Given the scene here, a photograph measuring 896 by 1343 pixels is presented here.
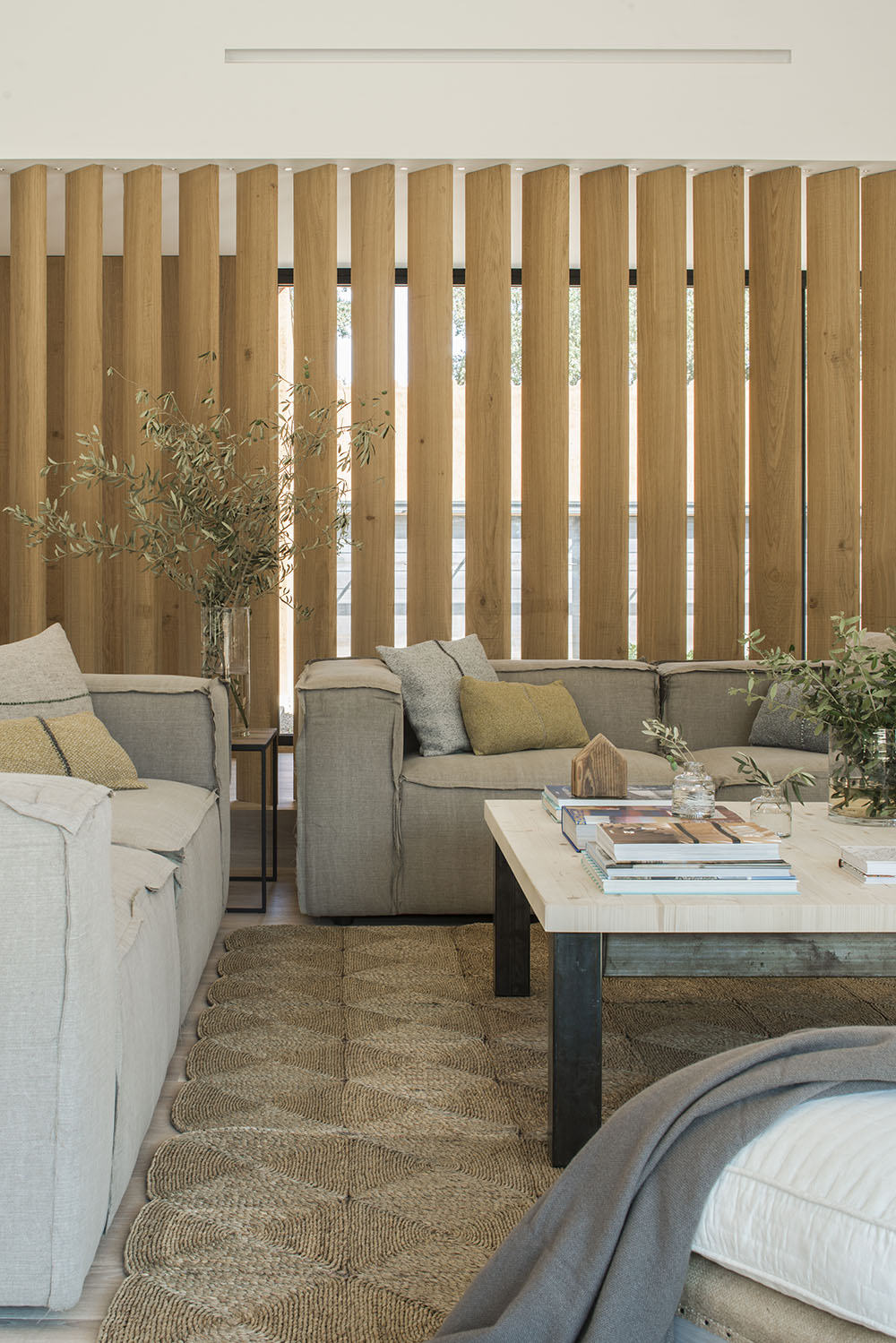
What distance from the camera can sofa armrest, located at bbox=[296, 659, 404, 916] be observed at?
3.26m

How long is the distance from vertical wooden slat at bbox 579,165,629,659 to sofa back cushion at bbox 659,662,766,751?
1.68 feet


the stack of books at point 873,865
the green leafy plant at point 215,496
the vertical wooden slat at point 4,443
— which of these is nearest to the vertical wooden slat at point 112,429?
the green leafy plant at point 215,496

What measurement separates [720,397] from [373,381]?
4.47ft

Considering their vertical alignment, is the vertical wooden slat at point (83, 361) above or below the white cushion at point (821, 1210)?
above

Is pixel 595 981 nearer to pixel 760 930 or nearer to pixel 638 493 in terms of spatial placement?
pixel 760 930

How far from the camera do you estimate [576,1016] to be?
173cm

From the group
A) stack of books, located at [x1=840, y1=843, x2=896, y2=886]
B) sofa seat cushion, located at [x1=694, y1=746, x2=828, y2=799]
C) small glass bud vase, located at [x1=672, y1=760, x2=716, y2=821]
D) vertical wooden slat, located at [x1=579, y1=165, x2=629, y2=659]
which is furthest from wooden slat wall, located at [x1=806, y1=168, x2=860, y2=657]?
stack of books, located at [x1=840, y1=843, x2=896, y2=886]

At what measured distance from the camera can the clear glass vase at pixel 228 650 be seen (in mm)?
3699

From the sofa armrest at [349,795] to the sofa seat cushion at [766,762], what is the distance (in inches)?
36.4

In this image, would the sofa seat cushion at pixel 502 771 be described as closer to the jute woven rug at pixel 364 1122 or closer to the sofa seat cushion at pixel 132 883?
the jute woven rug at pixel 364 1122

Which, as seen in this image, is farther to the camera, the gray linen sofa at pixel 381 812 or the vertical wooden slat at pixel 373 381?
the vertical wooden slat at pixel 373 381
